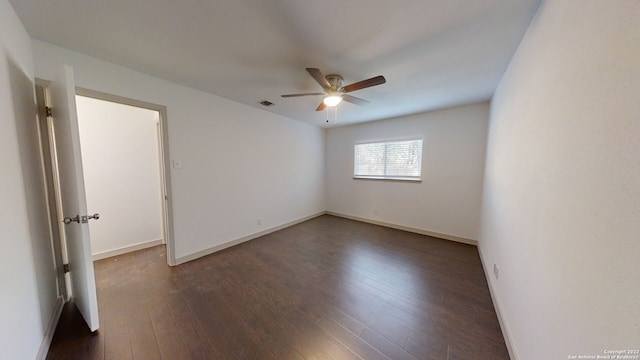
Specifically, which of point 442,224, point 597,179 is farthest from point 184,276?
point 442,224

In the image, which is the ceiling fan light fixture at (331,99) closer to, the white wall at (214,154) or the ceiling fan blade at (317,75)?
the ceiling fan blade at (317,75)

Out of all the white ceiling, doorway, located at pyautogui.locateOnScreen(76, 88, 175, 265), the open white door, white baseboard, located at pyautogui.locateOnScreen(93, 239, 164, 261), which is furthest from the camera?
white baseboard, located at pyautogui.locateOnScreen(93, 239, 164, 261)

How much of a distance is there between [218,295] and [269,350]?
88 centimetres

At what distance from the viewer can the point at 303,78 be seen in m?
2.20

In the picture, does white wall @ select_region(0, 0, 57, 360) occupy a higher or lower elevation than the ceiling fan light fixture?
lower

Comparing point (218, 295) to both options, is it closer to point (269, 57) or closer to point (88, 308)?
point (88, 308)

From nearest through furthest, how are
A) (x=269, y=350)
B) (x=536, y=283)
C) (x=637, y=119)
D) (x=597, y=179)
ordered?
(x=637, y=119)
(x=597, y=179)
(x=536, y=283)
(x=269, y=350)

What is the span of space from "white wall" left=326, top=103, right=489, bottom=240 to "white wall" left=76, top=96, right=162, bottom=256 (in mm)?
3737

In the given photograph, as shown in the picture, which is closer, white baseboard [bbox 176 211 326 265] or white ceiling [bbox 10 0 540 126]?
white ceiling [bbox 10 0 540 126]

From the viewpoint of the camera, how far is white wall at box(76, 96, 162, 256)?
104 inches

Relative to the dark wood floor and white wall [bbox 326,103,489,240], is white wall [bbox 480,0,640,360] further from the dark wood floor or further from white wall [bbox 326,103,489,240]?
white wall [bbox 326,103,489,240]

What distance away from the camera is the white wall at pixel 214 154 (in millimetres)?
1980

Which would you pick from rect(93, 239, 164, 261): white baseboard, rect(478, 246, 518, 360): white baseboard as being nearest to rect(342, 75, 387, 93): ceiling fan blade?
rect(478, 246, 518, 360): white baseboard

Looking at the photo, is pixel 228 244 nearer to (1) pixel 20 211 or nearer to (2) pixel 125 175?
(2) pixel 125 175
